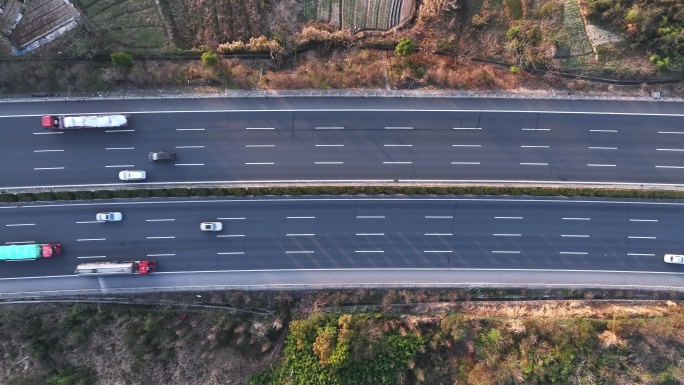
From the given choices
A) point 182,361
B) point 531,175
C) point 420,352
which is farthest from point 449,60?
point 182,361

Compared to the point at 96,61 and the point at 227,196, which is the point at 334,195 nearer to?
the point at 227,196

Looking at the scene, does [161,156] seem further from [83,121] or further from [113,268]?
[113,268]

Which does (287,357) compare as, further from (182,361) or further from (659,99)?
(659,99)

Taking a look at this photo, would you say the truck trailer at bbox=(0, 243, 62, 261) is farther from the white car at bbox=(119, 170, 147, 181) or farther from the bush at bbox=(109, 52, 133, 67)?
the bush at bbox=(109, 52, 133, 67)

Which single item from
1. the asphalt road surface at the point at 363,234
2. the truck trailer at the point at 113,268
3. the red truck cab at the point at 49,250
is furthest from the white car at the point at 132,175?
the red truck cab at the point at 49,250

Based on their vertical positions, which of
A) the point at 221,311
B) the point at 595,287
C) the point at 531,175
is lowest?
the point at 221,311

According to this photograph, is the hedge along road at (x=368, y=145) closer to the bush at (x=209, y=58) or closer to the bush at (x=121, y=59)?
the bush at (x=121, y=59)

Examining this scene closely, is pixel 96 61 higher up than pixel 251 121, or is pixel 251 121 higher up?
pixel 96 61
